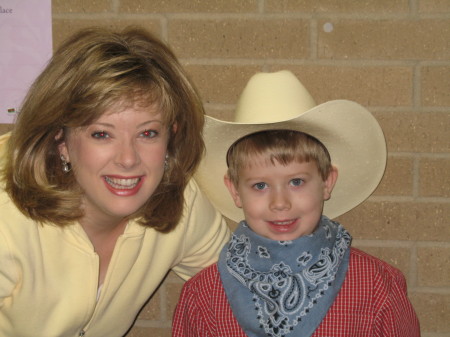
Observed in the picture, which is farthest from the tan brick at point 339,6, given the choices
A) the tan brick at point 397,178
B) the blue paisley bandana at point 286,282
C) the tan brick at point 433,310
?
the tan brick at point 433,310

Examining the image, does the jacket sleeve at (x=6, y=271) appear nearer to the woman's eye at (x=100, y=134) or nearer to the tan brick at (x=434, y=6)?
the woman's eye at (x=100, y=134)

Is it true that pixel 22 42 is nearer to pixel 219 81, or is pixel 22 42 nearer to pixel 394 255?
pixel 219 81

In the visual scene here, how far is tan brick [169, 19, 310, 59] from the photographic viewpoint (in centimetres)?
201

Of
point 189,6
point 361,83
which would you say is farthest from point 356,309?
point 189,6

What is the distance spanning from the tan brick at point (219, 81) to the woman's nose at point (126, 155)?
561 millimetres

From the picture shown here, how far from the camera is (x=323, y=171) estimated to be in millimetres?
1820

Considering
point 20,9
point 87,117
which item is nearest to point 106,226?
point 87,117

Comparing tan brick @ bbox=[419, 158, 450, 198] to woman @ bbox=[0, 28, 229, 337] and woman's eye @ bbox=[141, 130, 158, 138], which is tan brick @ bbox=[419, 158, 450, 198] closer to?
woman @ bbox=[0, 28, 229, 337]

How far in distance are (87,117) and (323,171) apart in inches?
30.2

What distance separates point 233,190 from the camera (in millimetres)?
1893

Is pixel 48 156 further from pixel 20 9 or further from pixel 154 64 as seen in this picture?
pixel 20 9

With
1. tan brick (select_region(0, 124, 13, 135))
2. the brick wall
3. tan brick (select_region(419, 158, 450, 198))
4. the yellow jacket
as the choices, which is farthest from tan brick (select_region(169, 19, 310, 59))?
tan brick (select_region(0, 124, 13, 135))

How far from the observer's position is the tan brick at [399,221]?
2066 mm

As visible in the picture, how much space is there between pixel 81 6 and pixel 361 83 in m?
1.06
